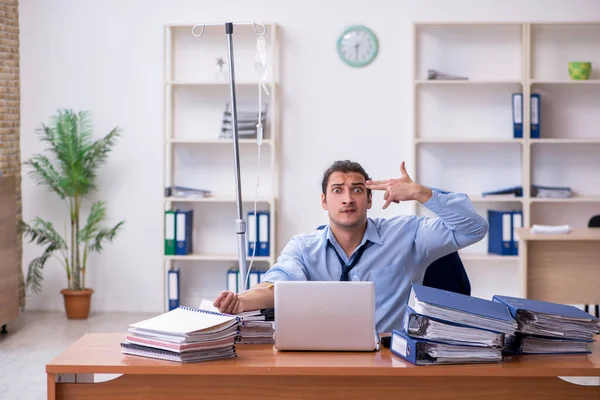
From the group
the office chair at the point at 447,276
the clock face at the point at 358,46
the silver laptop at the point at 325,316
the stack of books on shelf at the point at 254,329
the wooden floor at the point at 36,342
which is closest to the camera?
the silver laptop at the point at 325,316

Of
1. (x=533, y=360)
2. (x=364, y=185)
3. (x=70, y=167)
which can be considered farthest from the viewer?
(x=70, y=167)

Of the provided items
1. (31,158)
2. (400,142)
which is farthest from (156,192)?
(400,142)

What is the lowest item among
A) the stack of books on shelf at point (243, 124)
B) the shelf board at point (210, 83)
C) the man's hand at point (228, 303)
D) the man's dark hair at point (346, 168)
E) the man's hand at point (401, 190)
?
the man's hand at point (228, 303)

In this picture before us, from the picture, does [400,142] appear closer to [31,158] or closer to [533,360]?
[31,158]

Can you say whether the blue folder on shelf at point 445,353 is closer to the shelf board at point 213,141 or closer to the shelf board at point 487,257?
the shelf board at point 487,257

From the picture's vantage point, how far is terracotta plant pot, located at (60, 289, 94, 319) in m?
6.19

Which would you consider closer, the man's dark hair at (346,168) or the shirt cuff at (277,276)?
the shirt cuff at (277,276)

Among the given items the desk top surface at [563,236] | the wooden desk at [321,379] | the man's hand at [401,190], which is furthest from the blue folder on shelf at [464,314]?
the desk top surface at [563,236]

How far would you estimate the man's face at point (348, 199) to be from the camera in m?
2.96

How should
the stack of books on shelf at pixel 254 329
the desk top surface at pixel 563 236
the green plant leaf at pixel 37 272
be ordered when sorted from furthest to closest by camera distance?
the green plant leaf at pixel 37 272 < the desk top surface at pixel 563 236 < the stack of books on shelf at pixel 254 329

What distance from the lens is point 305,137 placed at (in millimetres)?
6367

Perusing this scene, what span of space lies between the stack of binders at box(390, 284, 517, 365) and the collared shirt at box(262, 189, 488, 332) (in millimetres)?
693

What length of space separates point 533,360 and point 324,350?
0.57 meters

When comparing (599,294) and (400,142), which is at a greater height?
(400,142)
